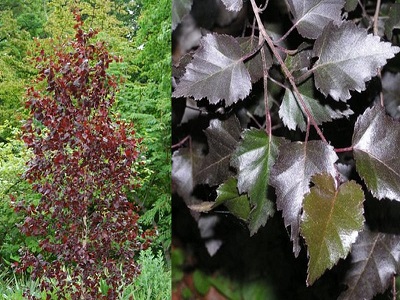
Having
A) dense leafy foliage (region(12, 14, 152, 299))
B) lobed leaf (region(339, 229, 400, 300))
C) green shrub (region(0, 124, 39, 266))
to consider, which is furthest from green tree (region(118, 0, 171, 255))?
lobed leaf (region(339, 229, 400, 300))

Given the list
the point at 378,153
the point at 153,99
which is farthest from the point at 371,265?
the point at 153,99

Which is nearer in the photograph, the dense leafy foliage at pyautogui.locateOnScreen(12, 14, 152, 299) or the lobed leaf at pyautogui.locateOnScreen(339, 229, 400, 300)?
the lobed leaf at pyautogui.locateOnScreen(339, 229, 400, 300)

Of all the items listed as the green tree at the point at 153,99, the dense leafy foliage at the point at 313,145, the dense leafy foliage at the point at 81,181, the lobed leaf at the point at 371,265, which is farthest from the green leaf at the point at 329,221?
the dense leafy foliage at the point at 81,181

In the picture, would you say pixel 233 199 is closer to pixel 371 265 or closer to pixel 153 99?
pixel 371 265

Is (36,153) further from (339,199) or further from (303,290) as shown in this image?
(339,199)

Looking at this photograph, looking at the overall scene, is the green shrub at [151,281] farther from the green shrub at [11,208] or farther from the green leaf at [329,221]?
the green leaf at [329,221]

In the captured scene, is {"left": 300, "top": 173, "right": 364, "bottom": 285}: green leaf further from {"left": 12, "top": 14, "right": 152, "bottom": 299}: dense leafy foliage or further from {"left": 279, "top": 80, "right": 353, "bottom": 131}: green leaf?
{"left": 12, "top": 14, "right": 152, "bottom": 299}: dense leafy foliage
